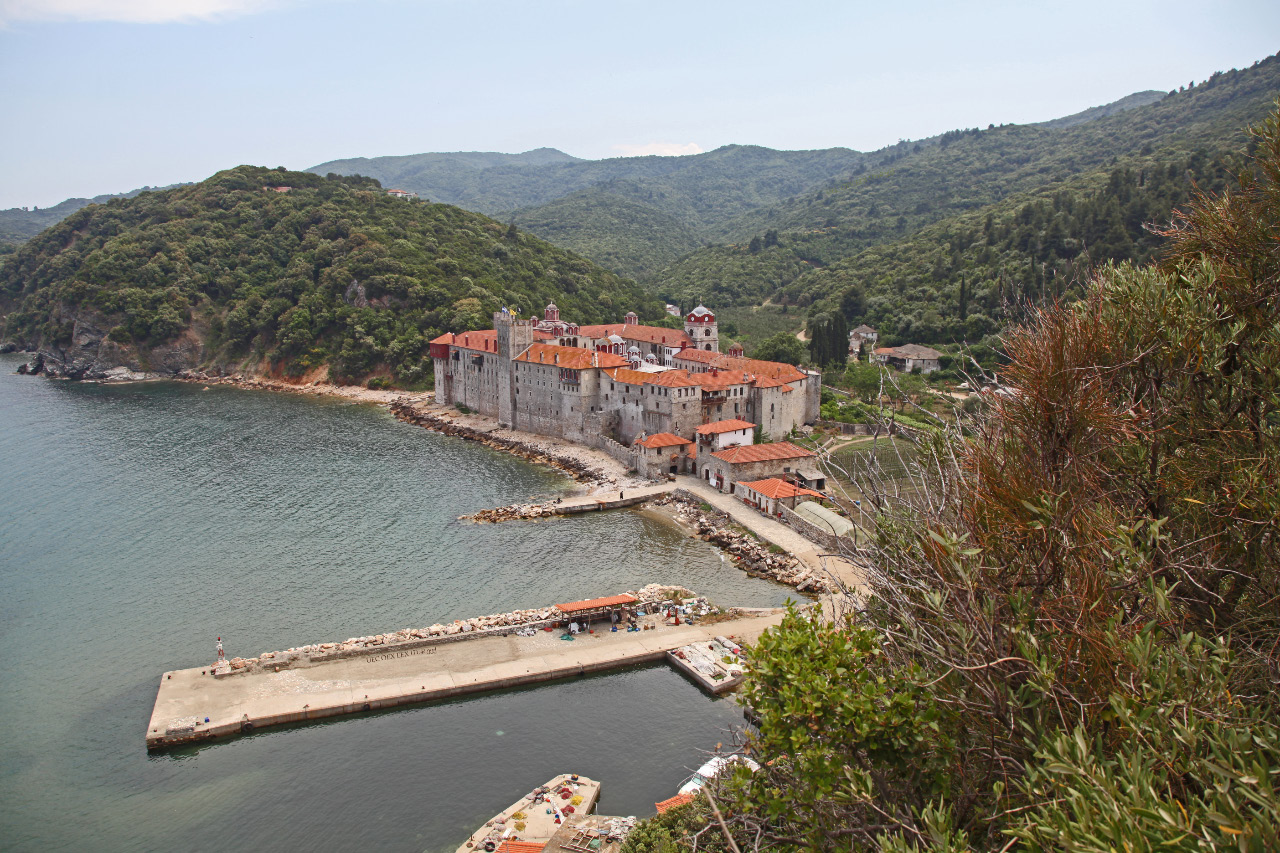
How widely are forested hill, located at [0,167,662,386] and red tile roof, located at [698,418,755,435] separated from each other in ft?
129

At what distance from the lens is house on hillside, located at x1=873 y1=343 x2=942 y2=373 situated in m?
67.8

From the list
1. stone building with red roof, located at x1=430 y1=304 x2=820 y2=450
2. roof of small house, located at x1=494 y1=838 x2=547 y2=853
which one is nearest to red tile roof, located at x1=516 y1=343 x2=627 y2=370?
stone building with red roof, located at x1=430 y1=304 x2=820 y2=450

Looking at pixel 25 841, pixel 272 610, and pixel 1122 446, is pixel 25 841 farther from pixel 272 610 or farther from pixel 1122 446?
pixel 1122 446

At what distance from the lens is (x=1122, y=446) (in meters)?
10.1

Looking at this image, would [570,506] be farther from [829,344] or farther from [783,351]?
[829,344]

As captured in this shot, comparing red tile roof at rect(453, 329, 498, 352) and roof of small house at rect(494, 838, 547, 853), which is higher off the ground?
red tile roof at rect(453, 329, 498, 352)

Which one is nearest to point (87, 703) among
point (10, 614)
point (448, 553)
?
point (10, 614)

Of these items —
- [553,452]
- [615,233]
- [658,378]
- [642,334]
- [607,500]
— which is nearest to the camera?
[607,500]

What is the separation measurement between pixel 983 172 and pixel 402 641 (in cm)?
15615

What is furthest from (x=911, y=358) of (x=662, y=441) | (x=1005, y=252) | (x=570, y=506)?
(x=570, y=506)

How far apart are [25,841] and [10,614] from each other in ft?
52.5

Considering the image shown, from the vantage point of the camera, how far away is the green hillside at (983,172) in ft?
372

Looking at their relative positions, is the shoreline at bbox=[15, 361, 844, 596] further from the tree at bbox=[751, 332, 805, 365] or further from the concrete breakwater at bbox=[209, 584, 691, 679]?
the tree at bbox=[751, 332, 805, 365]

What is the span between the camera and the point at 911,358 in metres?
68.4
